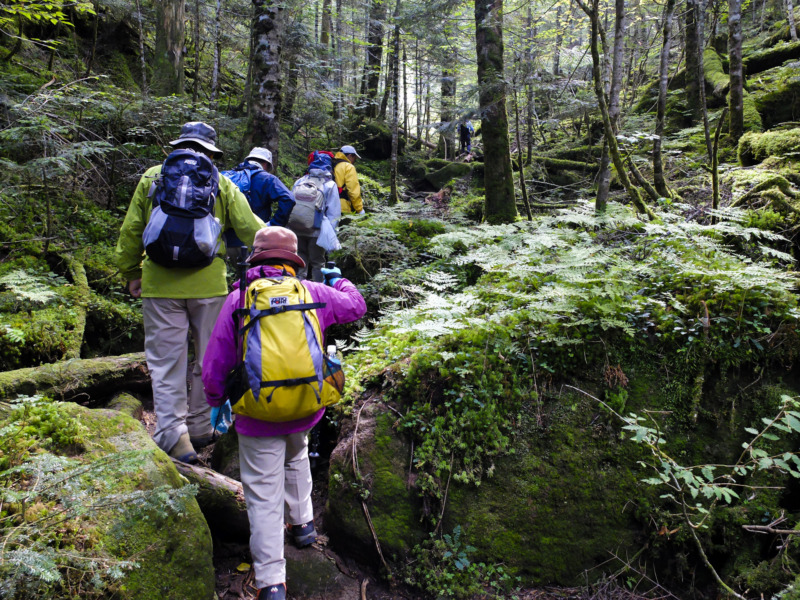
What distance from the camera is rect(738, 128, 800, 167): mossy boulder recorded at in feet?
22.4

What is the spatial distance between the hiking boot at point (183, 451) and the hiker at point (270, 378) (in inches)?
46.6

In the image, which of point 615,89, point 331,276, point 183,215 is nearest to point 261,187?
point 183,215

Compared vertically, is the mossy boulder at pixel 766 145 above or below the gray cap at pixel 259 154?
above

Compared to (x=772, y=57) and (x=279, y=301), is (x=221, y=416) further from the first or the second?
(x=772, y=57)

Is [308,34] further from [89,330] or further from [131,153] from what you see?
[89,330]

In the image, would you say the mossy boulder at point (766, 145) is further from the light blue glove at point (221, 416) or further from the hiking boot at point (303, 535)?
the light blue glove at point (221, 416)

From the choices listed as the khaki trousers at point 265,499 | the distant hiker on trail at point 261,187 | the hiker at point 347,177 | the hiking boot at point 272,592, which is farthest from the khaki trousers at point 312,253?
the hiking boot at point 272,592

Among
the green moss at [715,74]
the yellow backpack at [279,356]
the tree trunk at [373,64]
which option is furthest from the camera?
the tree trunk at [373,64]

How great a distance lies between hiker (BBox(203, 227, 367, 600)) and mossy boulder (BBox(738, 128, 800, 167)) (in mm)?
7834

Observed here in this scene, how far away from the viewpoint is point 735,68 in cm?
788

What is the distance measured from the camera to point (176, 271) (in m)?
3.99

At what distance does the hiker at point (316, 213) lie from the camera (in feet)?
21.5

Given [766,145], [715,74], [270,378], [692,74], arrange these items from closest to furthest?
1. [270,378]
2. [766,145]
3. [715,74]
4. [692,74]

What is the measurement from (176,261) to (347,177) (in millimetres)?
5233
